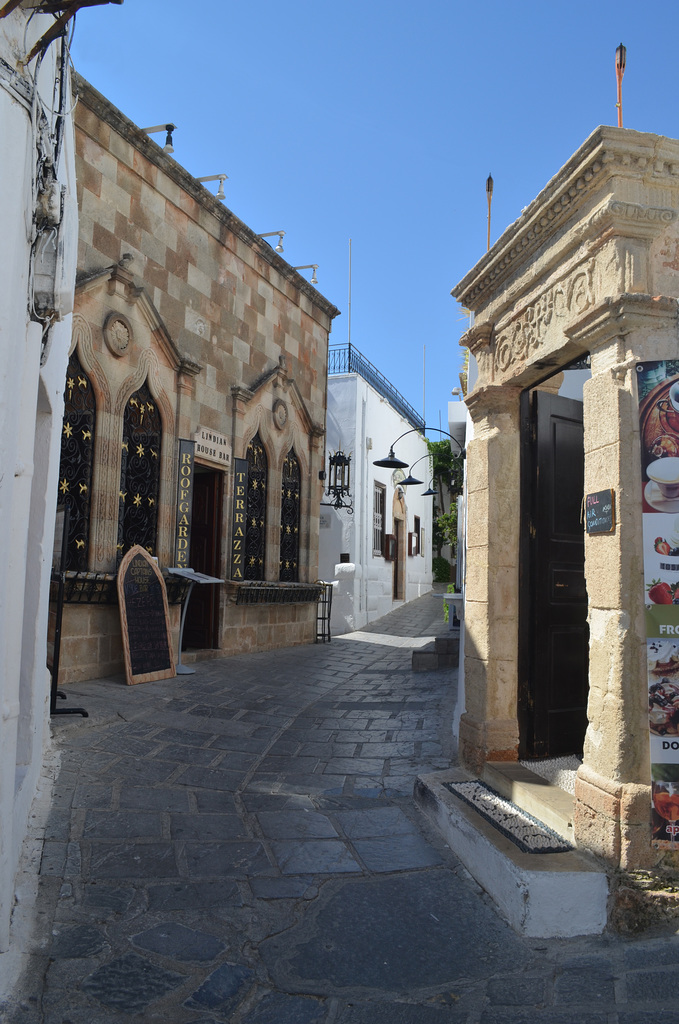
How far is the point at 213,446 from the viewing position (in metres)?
8.96

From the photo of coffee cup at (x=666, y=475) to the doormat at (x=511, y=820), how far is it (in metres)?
1.57

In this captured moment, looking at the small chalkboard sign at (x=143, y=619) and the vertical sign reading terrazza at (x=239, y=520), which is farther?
the vertical sign reading terrazza at (x=239, y=520)

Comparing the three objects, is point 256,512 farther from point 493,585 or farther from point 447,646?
Result: point 493,585

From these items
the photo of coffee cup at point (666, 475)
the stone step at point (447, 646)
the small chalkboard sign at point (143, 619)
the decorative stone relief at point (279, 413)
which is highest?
the decorative stone relief at point (279, 413)

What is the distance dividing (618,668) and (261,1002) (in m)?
1.82

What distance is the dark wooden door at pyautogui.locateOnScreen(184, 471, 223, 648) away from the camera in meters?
9.16

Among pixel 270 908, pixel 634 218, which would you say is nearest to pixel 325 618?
pixel 270 908

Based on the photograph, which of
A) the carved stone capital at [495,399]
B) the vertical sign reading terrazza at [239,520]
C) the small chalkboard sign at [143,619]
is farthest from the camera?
the vertical sign reading terrazza at [239,520]

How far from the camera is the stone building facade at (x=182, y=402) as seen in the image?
698 centimetres

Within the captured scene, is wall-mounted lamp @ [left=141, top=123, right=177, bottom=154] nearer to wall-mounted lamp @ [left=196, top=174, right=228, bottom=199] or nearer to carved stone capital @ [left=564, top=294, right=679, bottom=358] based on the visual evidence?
wall-mounted lamp @ [left=196, top=174, right=228, bottom=199]

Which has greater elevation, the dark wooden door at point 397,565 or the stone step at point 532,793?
the dark wooden door at point 397,565

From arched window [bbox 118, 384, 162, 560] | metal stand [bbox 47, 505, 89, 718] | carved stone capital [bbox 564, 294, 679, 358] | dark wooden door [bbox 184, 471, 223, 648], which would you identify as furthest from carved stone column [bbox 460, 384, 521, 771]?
dark wooden door [bbox 184, 471, 223, 648]

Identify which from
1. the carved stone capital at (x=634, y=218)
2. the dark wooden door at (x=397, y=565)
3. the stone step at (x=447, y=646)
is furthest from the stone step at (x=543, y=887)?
the dark wooden door at (x=397, y=565)

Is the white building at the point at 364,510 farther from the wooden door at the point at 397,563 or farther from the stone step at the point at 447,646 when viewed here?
the stone step at the point at 447,646
